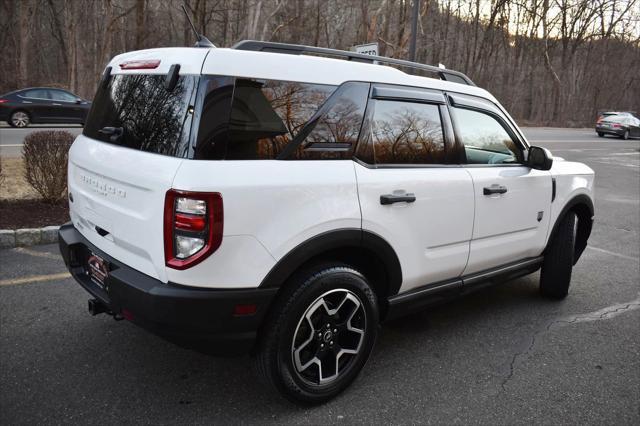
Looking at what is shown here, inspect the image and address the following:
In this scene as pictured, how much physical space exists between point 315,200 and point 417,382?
1369 millimetres

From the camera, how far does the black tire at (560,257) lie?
4.34 m

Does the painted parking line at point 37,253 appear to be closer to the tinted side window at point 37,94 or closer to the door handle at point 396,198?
the door handle at point 396,198

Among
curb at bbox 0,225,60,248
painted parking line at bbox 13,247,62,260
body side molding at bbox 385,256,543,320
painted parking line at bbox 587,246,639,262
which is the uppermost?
body side molding at bbox 385,256,543,320

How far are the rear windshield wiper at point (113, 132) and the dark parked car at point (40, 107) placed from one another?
620 inches

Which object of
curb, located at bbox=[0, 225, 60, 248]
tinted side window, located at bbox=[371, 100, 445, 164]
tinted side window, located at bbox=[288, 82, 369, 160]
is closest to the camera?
tinted side window, located at bbox=[288, 82, 369, 160]

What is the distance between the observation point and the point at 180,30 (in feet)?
140

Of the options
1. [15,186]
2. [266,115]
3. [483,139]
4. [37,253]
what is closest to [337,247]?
[266,115]

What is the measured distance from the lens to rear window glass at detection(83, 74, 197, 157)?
2.43 m

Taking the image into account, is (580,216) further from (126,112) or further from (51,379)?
(51,379)

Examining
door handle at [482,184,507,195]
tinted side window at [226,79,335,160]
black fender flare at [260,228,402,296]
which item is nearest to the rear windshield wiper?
tinted side window at [226,79,335,160]

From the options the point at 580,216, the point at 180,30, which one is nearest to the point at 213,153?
the point at 580,216

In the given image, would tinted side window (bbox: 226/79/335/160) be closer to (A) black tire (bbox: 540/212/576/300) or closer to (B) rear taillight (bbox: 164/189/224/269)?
(B) rear taillight (bbox: 164/189/224/269)

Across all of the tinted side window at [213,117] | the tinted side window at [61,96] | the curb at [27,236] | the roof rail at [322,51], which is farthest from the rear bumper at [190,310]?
the tinted side window at [61,96]

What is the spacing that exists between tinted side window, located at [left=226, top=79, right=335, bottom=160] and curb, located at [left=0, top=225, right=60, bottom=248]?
13.0 ft
